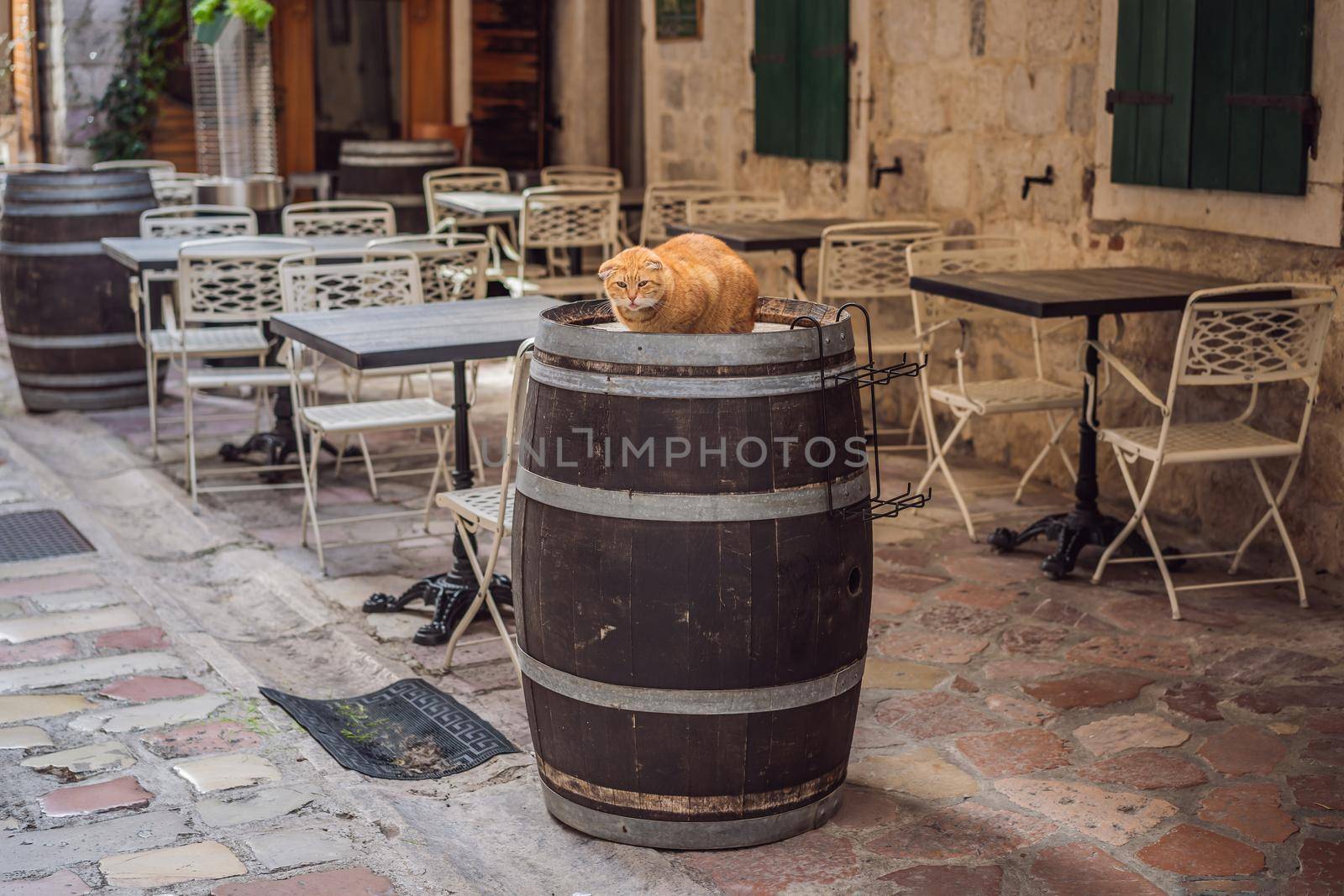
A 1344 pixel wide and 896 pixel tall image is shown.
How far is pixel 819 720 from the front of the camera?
2.85 meters

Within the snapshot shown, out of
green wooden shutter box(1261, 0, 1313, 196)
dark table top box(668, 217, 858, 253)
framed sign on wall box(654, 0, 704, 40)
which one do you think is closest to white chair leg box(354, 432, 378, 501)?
dark table top box(668, 217, 858, 253)

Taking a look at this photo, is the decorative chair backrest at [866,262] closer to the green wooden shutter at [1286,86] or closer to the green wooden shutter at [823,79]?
the green wooden shutter at [823,79]

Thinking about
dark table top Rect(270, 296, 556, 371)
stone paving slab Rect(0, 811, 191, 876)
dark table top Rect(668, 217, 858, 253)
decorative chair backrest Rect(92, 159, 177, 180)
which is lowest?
stone paving slab Rect(0, 811, 191, 876)

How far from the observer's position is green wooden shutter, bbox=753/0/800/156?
741cm

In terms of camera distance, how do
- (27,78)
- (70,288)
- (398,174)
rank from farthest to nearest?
(27,78) < (398,174) < (70,288)

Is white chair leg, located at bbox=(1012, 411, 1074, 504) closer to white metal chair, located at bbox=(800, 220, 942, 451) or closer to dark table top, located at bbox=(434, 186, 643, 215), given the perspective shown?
white metal chair, located at bbox=(800, 220, 942, 451)

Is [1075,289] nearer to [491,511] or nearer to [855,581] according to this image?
[491,511]

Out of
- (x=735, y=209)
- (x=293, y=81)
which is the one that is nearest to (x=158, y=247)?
(x=735, y=209)

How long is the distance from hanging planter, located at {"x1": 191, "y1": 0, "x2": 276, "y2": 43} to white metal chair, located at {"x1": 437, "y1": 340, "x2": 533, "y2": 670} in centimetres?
463

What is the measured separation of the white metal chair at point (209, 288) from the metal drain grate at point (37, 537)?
75cm

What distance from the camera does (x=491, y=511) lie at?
3.71m

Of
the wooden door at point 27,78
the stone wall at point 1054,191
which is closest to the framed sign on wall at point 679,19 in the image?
the stone wall at point 1054,191

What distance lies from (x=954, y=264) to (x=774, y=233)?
104cm

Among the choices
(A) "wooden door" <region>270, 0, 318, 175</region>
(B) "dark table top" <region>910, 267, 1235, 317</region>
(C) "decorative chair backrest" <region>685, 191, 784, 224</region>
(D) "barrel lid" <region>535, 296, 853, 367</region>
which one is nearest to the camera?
(D) "barrel lid" <region>535, 296, 853, 367</region>
